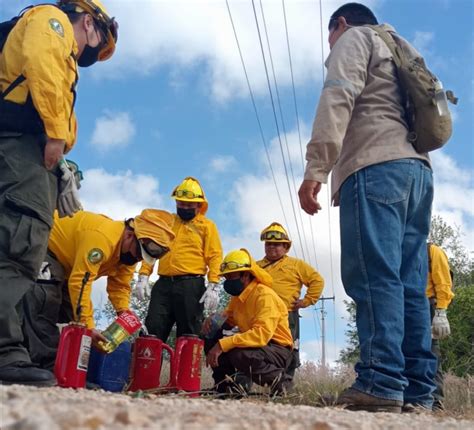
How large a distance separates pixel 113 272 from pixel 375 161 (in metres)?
2.59

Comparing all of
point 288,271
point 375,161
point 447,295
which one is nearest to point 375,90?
point 375,161

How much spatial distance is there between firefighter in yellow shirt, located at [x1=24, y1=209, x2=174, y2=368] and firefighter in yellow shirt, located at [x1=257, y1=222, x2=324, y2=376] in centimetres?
255

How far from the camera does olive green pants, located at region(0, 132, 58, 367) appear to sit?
2.54 m

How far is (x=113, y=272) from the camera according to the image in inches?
179

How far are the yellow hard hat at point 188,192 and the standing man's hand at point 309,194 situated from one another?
3499 mm

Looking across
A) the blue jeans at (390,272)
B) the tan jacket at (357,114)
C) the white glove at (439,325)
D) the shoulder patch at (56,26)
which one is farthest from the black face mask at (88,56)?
the white glove at (439,325)

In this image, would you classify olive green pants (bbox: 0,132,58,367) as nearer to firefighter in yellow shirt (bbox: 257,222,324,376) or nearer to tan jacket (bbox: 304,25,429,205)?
tan jacket (bbox: 304,25,429,205)

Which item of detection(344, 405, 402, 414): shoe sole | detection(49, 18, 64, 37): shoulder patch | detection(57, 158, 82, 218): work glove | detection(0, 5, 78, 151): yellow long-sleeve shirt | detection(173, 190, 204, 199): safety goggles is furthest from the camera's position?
detection(173, 190, 204, 199): safety goggles

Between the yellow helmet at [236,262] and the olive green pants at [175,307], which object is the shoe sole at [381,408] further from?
the olive green pants at [175,307]

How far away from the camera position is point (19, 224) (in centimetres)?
259

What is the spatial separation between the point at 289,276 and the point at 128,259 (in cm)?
291

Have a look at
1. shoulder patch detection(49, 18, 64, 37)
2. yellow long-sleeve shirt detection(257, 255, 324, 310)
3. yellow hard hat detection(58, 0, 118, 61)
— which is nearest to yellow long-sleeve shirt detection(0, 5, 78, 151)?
shoulder patch detection(49, 18, 64, 37)

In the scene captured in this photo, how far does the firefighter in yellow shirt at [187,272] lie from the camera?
18.4 feet

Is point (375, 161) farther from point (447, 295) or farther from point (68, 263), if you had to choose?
point (447, 295)
